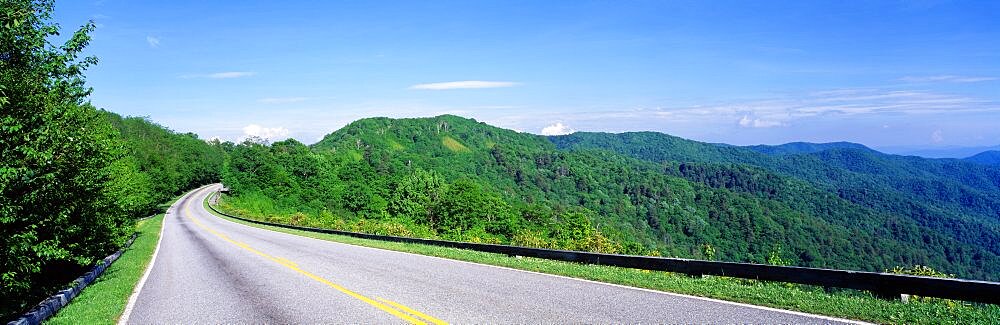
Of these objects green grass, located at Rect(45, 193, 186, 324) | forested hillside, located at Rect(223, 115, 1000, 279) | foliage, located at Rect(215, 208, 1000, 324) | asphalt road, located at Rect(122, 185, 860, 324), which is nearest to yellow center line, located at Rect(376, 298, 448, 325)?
asphalt road, located at Rect(122, 185, 860, 324)

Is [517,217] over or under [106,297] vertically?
under

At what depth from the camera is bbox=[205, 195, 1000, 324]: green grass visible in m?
6.81

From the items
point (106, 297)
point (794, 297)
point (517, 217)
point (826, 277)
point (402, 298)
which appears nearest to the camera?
point (794, 297)

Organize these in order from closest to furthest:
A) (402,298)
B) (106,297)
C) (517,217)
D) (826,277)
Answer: (826,277) → (402,298) → (106,297) → (517,217)

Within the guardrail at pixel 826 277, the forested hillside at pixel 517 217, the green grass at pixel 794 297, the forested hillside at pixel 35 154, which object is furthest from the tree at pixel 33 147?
the forested hillside at pixel 517 217

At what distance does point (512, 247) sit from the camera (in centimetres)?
1652

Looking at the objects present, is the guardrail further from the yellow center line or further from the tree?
the tree

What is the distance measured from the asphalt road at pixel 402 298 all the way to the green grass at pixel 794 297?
0.46 m

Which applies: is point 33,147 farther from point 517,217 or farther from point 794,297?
point 517,217

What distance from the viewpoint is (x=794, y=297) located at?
27.0 feet

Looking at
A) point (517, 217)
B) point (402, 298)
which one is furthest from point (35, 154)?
point (517, 217)

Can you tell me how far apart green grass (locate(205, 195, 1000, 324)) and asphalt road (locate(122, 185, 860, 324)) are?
0.46m

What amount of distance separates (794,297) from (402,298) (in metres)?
6.44

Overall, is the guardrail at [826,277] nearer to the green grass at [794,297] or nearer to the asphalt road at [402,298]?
the green grass at [794,297]
